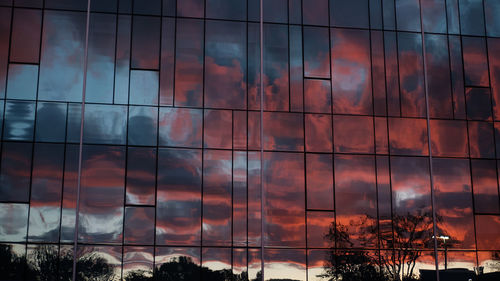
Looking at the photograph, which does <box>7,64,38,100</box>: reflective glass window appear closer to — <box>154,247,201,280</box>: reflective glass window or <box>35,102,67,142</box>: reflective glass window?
<box>35,102,67,142</box>: reflective glass window

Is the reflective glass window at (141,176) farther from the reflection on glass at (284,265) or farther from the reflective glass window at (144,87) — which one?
the reflection on glass at (284,265)

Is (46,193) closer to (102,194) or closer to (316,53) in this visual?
(102,194)

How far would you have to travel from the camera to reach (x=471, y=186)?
18422 millimetres

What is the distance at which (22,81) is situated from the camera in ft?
55.0

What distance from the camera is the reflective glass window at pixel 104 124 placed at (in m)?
16.7

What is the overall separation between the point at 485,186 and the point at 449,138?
187 centimetres

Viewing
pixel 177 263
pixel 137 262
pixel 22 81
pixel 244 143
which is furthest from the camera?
pixel 244 143

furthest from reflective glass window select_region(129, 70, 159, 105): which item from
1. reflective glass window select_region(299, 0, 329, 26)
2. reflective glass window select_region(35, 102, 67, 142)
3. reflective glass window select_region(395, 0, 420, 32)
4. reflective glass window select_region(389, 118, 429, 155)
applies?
reflective glass window select_region(395, 0, 420, 32)

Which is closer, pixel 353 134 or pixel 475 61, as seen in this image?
pixel 353 134

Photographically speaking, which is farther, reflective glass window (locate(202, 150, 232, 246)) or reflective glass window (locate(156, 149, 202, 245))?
reflective glass window (locate(202, 150, 232, 246))

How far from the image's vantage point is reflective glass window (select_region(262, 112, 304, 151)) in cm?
1747

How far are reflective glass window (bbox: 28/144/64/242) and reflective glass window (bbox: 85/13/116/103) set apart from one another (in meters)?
1.86

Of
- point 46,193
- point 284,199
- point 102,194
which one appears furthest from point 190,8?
point 46,193

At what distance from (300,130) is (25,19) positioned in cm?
864
